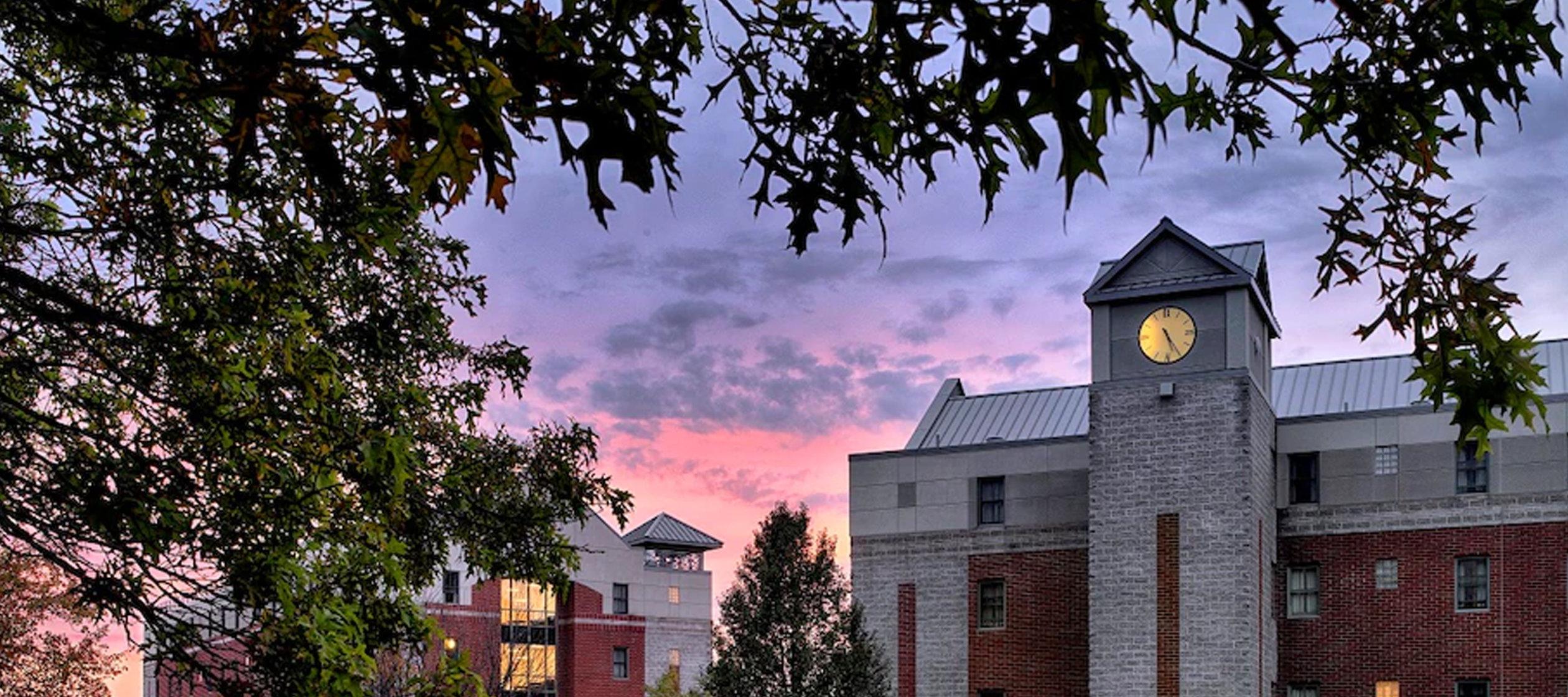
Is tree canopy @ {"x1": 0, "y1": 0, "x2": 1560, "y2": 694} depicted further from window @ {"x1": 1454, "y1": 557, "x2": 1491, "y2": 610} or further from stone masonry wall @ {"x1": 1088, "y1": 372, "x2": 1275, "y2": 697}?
window @ {"x1": 1454, "y1": 557, "x2": 1491, "y2": 610}

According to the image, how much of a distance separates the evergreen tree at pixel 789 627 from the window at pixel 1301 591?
935 cm

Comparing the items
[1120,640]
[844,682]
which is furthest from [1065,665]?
[844,682]

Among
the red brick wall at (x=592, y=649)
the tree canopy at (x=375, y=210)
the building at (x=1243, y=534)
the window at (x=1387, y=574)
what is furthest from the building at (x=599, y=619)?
the tree canopy at (x=375, y=210)

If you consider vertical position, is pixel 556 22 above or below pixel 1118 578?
above

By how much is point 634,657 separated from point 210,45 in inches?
2582

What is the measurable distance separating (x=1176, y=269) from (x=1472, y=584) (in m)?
8.78

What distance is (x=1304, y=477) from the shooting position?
36312 mm

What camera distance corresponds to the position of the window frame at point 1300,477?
3600cm

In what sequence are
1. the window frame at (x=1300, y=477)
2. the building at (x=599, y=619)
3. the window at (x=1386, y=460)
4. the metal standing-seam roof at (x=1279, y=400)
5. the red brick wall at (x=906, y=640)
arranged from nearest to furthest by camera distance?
the window at (x=1386, y=460) < the window frame at (x=1300, y=477) < the metal standing-seam roof at (x=1279, y=400) < the red brick wall at (x=906, y=640) < the building at (x=599, y=619)

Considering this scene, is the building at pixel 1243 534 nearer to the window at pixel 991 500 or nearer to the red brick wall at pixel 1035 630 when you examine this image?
the red brick wall at pixel 1035 630

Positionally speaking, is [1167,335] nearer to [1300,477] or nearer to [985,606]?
[1300,477]

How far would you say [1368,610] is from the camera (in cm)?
3494

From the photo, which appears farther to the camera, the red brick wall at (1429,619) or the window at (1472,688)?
the window at (1472,688)

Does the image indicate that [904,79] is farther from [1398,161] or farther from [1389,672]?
[1389,672]
